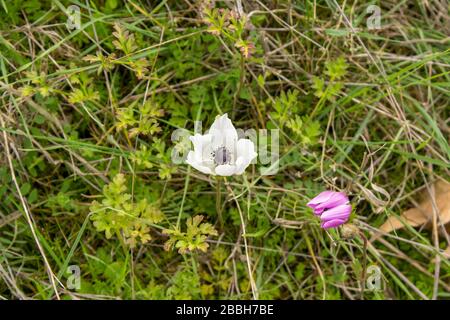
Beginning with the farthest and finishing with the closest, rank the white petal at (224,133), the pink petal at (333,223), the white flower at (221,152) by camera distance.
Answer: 1. the white petal at (224,133)
2. the white flower at (221,152)
3. the pink petal at (333,223)

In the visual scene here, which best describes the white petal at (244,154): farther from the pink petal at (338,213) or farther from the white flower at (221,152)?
the pink petal at (338,213)

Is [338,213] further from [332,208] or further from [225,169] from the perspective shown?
[225,169]

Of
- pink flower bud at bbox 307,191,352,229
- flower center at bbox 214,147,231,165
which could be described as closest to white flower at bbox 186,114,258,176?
flower center at bbox 214,147,231,165

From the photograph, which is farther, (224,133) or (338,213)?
(224,133)

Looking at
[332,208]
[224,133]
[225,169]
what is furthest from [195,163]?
[332,208]

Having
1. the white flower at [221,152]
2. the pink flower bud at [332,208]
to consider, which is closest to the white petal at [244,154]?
the white flower at [221,152]

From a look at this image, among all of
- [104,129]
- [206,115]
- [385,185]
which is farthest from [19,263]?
[385,185]
